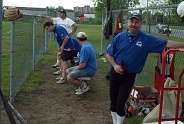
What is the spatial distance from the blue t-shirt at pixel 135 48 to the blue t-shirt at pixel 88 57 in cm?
208

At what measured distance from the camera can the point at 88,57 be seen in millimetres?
6891

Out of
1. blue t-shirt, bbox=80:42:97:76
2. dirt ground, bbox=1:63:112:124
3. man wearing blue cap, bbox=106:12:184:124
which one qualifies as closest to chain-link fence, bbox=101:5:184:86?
man wearing blue cap, bbox=106:12:184:124

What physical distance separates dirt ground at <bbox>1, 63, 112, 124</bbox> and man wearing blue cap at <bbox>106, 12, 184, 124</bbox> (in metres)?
1.02

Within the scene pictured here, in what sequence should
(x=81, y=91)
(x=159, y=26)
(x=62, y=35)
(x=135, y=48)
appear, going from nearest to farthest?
(x=135, y=48), (x=159, y=26), (x=81, y=91), (x=62, y=35)

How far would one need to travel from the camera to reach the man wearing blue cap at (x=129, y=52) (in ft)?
15.0

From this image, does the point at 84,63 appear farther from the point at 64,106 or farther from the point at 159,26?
the point at 159,26

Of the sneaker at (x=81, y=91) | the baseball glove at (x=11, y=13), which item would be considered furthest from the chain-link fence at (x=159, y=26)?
the baseball glove at (x=11, y=13)

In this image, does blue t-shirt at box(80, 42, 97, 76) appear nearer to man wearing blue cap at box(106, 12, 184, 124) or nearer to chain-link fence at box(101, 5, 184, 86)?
chain-link fence at box(101, 5, 184, 86)

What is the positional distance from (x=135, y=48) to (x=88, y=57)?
2.41 meters

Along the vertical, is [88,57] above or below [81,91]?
above

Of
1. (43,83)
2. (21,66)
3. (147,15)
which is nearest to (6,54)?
(43,83)

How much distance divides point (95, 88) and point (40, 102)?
1.76 metres

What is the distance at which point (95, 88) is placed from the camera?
26.0 ft

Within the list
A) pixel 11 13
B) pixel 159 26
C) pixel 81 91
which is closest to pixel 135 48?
pixel 159 26
